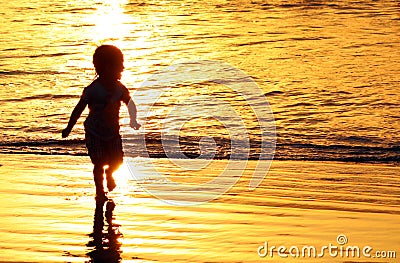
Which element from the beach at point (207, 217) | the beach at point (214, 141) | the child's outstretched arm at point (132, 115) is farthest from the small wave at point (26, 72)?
the child's outstretched arm at point (132, 115)

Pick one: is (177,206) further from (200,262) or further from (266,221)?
(200,262)

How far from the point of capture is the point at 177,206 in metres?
6.91

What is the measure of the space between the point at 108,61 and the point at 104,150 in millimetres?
672

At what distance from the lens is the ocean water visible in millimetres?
9719

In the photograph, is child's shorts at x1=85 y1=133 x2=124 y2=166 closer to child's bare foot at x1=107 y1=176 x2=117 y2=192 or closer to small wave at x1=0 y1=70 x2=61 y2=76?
child's bare foot at x1=107 y1=176 x2=117 y2=192

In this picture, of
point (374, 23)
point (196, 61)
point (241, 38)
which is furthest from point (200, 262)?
point (374, 23)

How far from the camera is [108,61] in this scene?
6922mm

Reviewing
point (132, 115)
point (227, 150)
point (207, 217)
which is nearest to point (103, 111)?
point (132, 115)

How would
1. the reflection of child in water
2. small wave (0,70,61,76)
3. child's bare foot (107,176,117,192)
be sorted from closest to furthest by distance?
the reflection of child in water
child's bare foot (107,176,117,192)
small wave (0,70,61,76)

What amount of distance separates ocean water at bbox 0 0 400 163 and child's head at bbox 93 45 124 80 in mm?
892

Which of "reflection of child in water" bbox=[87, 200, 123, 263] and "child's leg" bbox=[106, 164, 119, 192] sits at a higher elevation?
"child's leg" bbox=[106, 164, 119, 192]

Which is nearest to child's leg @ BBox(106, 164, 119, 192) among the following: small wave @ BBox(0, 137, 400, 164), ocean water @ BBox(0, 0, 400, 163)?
ocean water @ BBox(0, 0, 400, 163)

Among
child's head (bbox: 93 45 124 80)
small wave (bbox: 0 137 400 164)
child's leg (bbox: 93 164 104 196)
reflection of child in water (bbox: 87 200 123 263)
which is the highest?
small wave (bbox: 0 137 400 164)

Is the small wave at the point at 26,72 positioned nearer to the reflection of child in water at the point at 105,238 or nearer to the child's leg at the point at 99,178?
the child's leg at the point at 99,178
